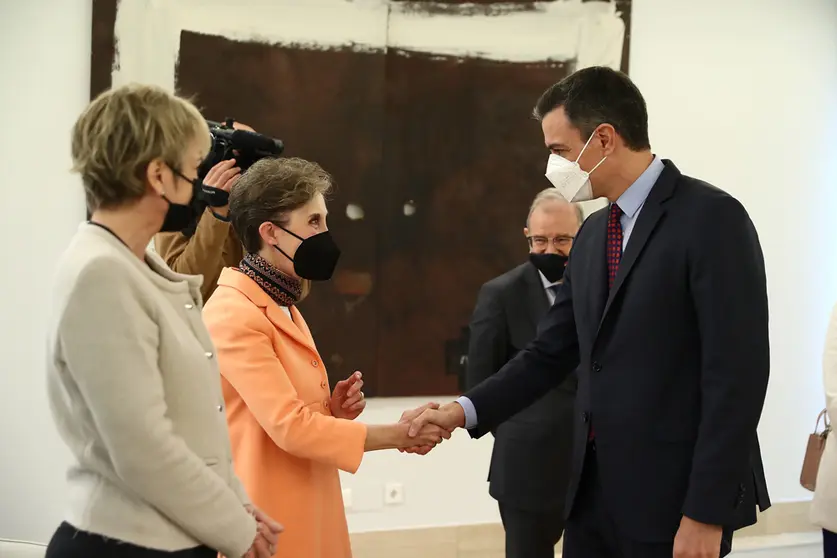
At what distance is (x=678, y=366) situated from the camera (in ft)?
5.19

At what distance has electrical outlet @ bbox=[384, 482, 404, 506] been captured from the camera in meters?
3.36

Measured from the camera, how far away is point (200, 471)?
118 cm

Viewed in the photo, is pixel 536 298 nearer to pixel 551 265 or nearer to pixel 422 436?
pixel 551 265

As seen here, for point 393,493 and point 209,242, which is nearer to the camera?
point 209,242

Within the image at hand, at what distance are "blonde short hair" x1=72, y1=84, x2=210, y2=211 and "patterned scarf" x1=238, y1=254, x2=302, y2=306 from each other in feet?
1.91

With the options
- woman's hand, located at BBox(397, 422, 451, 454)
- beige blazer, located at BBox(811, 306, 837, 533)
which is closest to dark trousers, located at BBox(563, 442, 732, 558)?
woman's hand, located at BBox(397, 422, 451, 454)

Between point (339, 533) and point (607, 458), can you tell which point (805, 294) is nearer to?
point (607, 458)

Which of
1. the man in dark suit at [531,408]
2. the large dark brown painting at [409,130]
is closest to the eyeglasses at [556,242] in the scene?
the man in dark suit at [531,408]

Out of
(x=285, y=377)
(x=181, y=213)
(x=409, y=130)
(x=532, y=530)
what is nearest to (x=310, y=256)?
(x=285, y=377)

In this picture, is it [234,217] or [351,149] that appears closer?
[234,217]

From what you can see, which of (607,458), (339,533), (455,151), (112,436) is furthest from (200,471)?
(455,151)

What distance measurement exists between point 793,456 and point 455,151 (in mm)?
2447

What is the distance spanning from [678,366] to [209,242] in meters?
1.28

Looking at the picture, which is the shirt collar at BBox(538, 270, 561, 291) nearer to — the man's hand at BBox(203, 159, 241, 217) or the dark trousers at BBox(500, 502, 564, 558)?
the dark trousers at BBox(500, 502, 564, 558)
